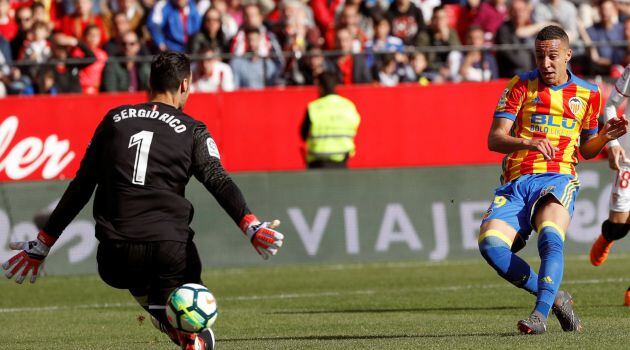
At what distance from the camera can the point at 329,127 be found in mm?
17578

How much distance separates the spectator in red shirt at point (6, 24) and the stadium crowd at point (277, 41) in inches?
0.6

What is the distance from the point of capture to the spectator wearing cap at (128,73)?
62.9ft

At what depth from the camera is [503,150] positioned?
29.1 ft

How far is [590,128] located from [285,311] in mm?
3875

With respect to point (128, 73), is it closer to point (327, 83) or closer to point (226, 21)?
point (226, 21)

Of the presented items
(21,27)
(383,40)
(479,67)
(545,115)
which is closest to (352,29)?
(383,40)

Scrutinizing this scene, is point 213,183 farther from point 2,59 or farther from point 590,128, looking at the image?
point 2,59

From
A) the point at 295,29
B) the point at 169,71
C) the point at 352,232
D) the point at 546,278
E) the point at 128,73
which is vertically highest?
the point at 169,71

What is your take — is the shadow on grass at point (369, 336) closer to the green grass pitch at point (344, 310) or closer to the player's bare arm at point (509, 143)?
the green grass pitch at point (344, 310)

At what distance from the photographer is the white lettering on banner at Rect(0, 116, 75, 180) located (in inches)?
731

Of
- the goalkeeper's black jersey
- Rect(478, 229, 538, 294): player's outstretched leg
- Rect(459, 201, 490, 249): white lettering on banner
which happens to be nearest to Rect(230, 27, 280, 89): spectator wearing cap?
Rect(459, 201, 490, 249): white lettering on banner

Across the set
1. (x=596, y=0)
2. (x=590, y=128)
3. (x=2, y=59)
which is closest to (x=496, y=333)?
(x=590, y=128)

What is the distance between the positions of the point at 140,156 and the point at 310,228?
30.9 feet

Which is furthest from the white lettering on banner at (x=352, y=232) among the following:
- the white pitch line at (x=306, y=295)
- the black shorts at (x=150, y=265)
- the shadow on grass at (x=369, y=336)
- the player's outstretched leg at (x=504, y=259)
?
the black shorts at (x=150, y=265)
